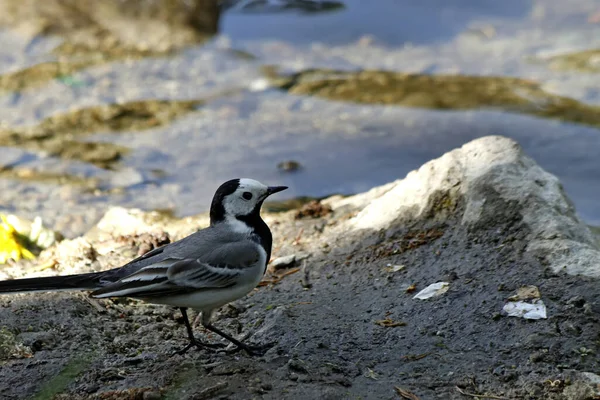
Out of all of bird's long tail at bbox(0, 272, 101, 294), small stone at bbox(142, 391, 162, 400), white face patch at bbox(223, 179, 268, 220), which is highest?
white face patch at bbox(223, 179, 268, 220)

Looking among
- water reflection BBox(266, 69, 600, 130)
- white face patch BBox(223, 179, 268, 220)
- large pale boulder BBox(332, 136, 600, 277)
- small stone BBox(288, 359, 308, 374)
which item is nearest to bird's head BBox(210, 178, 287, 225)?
white face patch BBox(223, 179, 268, 220)

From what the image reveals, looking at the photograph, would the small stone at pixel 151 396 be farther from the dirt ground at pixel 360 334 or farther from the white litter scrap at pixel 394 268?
the white litter scrap at pixel 394 268

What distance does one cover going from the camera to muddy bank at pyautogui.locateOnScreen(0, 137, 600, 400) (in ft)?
11.9

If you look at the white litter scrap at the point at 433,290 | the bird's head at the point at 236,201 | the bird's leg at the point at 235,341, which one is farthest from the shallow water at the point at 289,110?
the white litter scrap at the point at 433,290

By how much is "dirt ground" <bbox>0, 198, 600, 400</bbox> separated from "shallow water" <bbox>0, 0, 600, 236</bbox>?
2647 millimetres

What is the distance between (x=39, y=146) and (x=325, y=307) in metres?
5.01

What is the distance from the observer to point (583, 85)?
9391 millimetres

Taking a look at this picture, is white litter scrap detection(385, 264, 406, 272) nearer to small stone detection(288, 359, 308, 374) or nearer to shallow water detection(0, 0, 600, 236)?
small stone detection(288, 359, 308, 374)

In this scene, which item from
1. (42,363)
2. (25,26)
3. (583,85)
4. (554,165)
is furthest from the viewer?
(25,26)

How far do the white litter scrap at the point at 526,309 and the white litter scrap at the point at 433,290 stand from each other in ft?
1.27

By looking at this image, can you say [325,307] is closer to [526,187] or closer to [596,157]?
[526,187]

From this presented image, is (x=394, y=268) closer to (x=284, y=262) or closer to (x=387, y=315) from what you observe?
(x=387, y=315)

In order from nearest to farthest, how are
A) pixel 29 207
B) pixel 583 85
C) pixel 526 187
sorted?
pixel 526 187 < pixel 29 207 < pixel 583 85

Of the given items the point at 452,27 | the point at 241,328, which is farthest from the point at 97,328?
the point at 452,27
